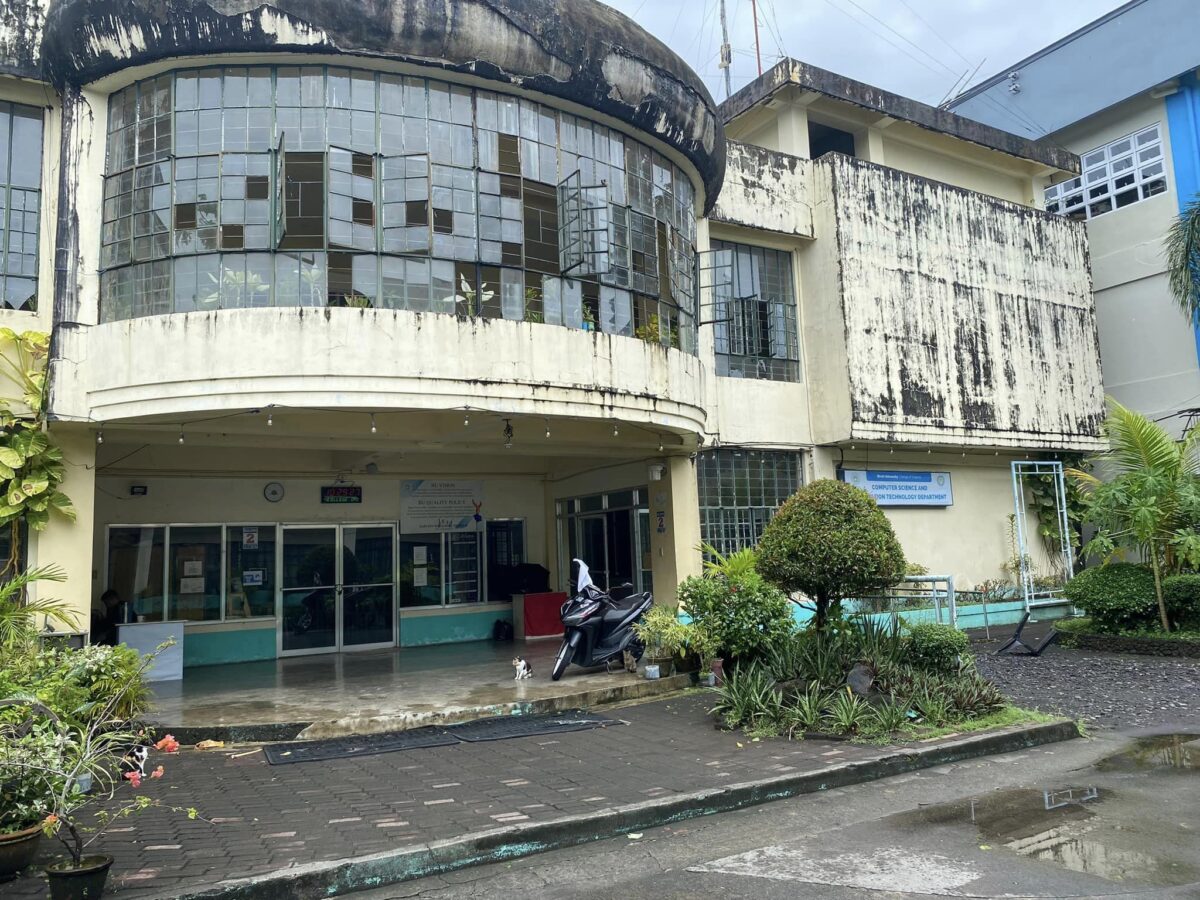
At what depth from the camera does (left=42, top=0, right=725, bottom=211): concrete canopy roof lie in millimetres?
9586

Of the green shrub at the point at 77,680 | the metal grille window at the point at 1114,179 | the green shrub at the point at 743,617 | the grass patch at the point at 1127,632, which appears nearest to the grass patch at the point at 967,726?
the green shrub at the point at 743,617

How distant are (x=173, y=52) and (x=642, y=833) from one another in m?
9.06

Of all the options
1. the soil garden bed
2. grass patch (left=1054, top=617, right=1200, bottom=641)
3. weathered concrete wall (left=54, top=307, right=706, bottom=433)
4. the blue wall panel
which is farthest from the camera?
the blue wall panel

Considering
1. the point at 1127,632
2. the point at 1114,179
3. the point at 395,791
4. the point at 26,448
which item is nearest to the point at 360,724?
the point at 395,791

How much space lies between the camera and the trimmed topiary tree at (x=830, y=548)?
8969mm

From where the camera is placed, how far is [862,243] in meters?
17.0

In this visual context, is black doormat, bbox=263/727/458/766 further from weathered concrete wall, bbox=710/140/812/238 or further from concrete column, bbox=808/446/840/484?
weathered concrete wall, bbox=710/140/812/238

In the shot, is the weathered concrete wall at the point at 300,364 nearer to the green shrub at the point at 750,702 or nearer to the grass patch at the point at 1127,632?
the green shrub at the point at 750,702

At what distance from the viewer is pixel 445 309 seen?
402 inches

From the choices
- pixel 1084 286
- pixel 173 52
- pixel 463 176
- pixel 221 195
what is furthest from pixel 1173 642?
pixel 173 52

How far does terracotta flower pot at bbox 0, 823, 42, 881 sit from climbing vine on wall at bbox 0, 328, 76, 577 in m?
5.98

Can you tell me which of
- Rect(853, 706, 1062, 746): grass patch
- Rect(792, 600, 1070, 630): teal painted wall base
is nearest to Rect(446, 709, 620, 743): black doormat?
Rect(853, 706, 1062, 746): grass patch

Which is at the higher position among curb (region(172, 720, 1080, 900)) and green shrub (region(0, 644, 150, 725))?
green shrub (region(0, 644, 150, 725))

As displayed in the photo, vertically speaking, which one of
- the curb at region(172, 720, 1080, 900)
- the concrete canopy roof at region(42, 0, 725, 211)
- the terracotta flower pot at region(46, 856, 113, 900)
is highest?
the concrete canopy roof at region(42, 0, 725, 211)
